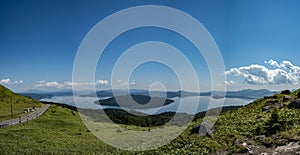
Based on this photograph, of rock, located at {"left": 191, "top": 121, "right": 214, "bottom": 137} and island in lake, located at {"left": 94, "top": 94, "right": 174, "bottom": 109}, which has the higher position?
island in lake, located at {"left": 94, "top": 94, "right": 174, "bottom": 109}

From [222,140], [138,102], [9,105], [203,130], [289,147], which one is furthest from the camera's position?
[9,105]

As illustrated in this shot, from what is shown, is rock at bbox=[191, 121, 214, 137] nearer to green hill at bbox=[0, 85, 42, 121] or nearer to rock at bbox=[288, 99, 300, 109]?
rock at bbox=[288, 99, 300, 109]

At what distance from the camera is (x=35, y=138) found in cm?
2750

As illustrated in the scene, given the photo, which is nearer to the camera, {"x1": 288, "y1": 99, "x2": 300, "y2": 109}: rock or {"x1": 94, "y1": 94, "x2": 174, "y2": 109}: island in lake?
{"x1": 288, "y1": 99, "x2": 300, "y2": 109}: rock

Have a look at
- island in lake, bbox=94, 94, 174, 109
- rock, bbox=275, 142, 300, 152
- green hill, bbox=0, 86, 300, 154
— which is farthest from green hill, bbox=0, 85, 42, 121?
rock, bbox=275, 142, 300, 152

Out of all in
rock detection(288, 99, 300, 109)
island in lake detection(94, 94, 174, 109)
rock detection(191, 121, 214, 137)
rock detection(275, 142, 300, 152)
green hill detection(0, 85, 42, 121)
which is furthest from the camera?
green hill detection(0, 85, 42, 121)

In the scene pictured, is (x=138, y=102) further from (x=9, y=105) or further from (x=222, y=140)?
(x=9, y=105)

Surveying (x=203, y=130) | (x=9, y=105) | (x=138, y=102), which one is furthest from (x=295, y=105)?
A: (x=9, y=105)

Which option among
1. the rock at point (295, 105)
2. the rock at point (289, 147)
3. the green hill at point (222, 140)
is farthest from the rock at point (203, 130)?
the rock at point (295, 105)

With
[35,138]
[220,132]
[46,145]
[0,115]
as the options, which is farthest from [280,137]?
[0,115]

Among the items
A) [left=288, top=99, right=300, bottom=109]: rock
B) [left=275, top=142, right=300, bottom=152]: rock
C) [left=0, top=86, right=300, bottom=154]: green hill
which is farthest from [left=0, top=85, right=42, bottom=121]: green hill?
[left=275, top=142, right=300, bottom=152]: rock

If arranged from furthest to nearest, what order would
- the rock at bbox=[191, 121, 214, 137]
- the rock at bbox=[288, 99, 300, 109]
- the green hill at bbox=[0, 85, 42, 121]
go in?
1. the green hill at bbox=[0, 85, 42, 121]
2. the rock at bbox=[288, 99, 300, 109]
3. the rock at bbox=[191, 121, 214, 137]

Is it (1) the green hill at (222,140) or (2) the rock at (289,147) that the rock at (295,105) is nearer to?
(1) the green hill at (222,140)

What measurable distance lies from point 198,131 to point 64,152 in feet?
39.3
